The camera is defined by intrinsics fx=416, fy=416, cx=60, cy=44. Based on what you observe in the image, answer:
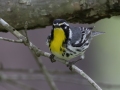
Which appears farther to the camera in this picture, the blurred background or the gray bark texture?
the blurred background

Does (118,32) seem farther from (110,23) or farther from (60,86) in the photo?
(60,86)

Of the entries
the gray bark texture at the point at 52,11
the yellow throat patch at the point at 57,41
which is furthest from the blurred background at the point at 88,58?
the yellow throat patch at the point at 57,41

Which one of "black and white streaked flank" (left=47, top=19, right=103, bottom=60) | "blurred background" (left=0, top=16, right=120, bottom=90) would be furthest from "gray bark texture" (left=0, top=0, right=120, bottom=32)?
"blurred background" (left=0, top=16, right=120, bottom=90)

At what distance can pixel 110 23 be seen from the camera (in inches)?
274

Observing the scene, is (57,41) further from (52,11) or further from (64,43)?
(52,11)

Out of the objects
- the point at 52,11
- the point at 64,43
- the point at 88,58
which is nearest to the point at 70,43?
the point at 64,43

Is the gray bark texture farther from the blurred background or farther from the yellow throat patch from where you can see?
the blurred background

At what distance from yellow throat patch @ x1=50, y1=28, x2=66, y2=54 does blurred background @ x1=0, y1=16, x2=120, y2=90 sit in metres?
2.54

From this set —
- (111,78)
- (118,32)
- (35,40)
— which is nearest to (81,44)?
(35,40)

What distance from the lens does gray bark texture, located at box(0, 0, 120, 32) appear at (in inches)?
111

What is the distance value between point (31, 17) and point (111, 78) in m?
4.34

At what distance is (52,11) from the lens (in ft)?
9.50

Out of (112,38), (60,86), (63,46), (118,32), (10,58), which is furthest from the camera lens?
(112,38)

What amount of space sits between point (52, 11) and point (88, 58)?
4.33 meters
